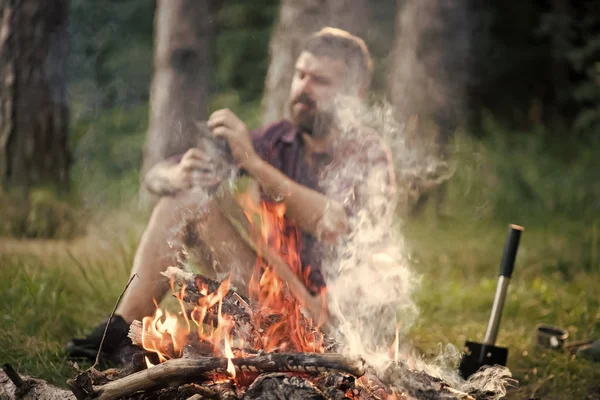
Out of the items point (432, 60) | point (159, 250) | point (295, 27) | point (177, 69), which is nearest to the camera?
point (159, 250)

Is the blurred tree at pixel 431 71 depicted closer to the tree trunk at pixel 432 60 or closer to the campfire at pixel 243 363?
the tree trunk at pixel 432 60

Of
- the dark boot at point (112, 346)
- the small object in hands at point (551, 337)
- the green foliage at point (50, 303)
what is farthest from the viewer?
the small object in hands at point (551, 337)

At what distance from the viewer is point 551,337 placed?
13.9 ft

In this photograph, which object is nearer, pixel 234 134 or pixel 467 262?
pixel 234 134

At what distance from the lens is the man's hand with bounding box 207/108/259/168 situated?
3551 mm

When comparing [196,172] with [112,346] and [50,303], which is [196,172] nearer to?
[112,346]

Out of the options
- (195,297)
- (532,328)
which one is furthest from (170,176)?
(532,328)

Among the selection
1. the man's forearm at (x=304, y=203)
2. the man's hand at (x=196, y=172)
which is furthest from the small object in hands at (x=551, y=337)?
the man's hand at (x=196, y=172)

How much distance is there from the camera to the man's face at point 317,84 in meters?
3.79

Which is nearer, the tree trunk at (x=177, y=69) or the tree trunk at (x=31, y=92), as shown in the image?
the tree trunk at (x=31, y=92)

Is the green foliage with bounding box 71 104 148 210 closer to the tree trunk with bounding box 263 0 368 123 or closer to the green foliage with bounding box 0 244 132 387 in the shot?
the tree trunk with bounding box 263 0 368 123

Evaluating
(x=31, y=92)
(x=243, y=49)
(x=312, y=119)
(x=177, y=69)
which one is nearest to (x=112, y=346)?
(x=312, y=119)

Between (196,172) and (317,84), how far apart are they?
2.57 feet

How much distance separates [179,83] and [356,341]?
4957mm
